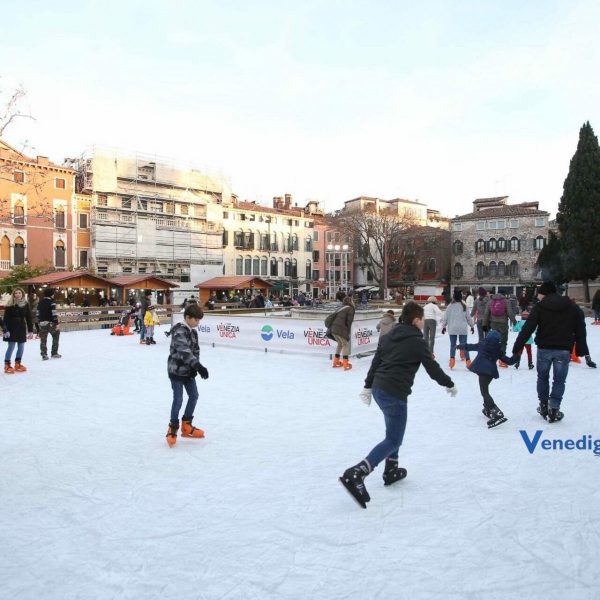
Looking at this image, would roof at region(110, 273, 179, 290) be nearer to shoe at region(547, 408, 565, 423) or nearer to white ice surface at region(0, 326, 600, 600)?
white ice surface at region(0, 326, 600, 600)

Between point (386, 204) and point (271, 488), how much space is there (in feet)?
199

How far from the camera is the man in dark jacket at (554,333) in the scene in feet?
19.5

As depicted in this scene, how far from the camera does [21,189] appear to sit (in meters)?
36.8

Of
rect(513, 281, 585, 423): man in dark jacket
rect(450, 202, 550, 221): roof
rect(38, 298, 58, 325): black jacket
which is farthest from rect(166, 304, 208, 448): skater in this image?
rect(450, 202, 550, 221): roof

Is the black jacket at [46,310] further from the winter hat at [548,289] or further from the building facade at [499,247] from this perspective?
the building facade at [499,247]

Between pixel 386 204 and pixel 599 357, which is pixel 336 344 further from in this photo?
pixel 386 204

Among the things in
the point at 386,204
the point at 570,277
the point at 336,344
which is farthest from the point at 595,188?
the point at 336,344

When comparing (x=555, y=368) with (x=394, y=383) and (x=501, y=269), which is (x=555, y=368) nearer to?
(x=394, y=383)

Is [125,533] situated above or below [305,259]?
below

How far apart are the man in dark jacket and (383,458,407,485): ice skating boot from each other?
2505 millimetres

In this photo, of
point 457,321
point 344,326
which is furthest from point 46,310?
point 457,321

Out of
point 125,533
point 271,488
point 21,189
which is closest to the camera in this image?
point 125,533

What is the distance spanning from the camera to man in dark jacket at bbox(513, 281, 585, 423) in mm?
5949

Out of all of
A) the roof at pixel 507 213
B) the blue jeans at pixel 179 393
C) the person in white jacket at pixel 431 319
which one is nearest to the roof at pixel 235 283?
the person in white jacket at pixel 431 319
